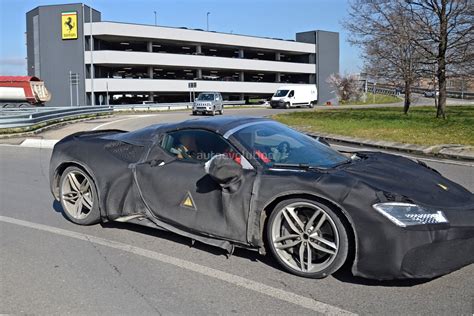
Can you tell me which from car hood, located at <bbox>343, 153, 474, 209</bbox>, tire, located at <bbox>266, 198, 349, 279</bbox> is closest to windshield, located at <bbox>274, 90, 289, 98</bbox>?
car hood, located at <bbox>343, 153, 474, 209</bbox>

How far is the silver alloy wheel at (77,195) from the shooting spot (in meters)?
5.54

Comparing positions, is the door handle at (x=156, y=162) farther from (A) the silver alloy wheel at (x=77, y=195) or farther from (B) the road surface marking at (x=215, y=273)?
(A) the silver alloy wheel at (x=77, y=195)

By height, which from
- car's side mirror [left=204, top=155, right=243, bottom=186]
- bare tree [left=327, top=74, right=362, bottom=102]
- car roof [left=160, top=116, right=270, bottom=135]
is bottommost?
car's side mirror [left=204, top=155, right=243, bottom=186]

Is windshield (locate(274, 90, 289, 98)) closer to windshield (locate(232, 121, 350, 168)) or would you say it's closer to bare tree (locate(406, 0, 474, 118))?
bare tree (locate(406, 0, 474, 118))

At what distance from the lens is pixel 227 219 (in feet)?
13.9

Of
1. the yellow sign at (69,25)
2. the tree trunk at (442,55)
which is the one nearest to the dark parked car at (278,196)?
the tree trunk at (442,55)

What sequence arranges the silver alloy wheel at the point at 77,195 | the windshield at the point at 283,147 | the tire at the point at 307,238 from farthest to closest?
the silver alloy wheel at the point at 77,195 → the windshield at the point at 283,147 → the tire at the point at 307,238

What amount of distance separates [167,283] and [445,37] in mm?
20744

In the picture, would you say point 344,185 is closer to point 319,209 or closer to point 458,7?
point 319,209

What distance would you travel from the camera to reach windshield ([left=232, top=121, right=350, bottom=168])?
444cm

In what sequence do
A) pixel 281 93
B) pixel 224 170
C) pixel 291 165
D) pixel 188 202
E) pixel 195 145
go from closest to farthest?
pixel 224 170, pixel 291 165, pixel 188 202, pixel 195 145, pixel 281 93

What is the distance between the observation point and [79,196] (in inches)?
221

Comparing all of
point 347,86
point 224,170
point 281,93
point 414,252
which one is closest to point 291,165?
point 224,170

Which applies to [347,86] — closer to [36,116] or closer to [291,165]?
[36,116]
